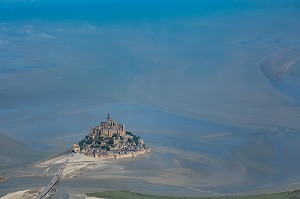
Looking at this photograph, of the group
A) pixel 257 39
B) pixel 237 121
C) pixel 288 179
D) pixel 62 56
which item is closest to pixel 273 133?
pixel 237 121

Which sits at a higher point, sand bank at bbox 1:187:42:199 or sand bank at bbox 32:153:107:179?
sand bank at bbox 32:153:107:179

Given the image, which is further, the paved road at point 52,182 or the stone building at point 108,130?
the stone building at point 108,130

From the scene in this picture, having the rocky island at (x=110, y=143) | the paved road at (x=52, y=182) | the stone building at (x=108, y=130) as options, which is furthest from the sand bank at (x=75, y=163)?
the stone building at (x=108, y=130)

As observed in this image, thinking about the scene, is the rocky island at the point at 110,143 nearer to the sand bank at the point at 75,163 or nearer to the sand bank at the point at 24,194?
the sand bank at the point at 75,163

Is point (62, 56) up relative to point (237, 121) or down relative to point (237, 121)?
up

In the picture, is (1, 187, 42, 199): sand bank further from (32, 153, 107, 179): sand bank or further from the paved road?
(32, 153, 107, 179): sand bank

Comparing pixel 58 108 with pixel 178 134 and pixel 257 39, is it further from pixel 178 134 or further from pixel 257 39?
pixel 257 39

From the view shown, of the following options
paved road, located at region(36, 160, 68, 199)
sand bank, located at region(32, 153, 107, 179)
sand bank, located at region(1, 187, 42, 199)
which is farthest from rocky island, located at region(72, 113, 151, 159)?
sand bank, located at region(1, 187, 42, 199)
